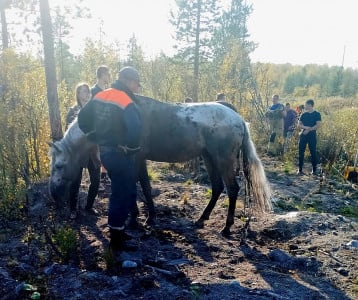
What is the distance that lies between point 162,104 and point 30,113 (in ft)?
11.9

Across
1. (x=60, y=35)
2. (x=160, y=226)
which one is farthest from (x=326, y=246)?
(x=60, y=35)

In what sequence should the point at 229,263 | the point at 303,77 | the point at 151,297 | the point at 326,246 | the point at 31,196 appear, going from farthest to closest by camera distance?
the point at 303,77
the point at 31,196
the point at 326,246
the point at 229,263
the point at 151,297

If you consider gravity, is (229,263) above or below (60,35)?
below

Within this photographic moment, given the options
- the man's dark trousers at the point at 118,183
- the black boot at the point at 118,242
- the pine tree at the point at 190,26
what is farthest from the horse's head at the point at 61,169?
the pine tree at the point at 190,26

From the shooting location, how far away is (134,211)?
5.46m

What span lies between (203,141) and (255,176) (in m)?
0.95

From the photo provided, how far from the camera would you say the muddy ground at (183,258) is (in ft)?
11.8

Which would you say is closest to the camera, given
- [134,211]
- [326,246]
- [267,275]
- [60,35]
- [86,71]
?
[267,275]

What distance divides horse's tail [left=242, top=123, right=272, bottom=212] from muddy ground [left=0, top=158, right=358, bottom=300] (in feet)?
1.25

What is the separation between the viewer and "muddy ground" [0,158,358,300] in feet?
11.8

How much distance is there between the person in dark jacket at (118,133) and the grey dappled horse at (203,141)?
3.91 feet

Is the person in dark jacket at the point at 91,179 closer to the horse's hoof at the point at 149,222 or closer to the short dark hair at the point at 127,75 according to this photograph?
the horse's hoof at the point at 149,222

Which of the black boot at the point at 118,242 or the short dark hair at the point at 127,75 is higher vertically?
the short dark hair at the point at 127,75

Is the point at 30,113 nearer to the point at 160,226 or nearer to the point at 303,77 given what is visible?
the point at 160,226
